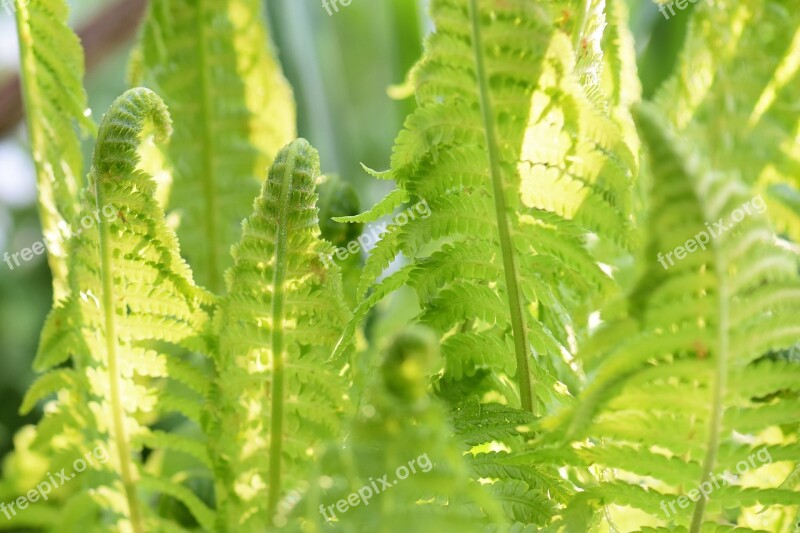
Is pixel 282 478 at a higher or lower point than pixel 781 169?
lower

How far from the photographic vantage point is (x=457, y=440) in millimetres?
498

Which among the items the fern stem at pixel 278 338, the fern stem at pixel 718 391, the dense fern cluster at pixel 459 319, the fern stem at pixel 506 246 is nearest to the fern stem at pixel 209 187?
the dense fern cluster at pixel 459 319

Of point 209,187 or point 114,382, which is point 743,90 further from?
point 114,382

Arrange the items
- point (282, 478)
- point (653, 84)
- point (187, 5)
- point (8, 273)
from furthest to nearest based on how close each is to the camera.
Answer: point (8, 273)
point (653, 84)
point (187, 5)
point (282, 478)

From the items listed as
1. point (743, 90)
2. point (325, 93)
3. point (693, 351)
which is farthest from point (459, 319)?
point (325, 93)

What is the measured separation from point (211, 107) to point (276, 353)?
369 mm

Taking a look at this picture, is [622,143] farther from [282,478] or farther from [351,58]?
[351,58]

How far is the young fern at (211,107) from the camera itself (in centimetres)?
82

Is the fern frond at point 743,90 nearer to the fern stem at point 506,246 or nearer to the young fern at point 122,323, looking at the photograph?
the fern stem at point 506,246

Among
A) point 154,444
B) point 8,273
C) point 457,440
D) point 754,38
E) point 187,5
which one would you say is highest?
point 8,273

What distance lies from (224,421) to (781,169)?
2.11 ft

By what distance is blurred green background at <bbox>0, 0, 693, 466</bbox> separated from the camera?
1.29 meters

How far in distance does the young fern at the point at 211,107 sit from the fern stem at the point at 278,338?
267 mm

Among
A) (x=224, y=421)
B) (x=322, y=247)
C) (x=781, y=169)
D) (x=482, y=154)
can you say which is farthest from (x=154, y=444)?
(x=781, y=169)
